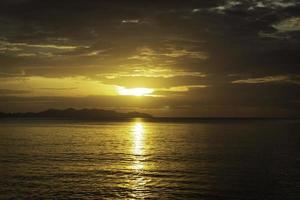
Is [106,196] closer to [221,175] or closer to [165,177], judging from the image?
[165,177]

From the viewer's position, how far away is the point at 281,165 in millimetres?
60750

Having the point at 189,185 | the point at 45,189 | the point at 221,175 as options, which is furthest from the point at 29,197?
the point at 221,175

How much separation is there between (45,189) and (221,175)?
21569 millimetres

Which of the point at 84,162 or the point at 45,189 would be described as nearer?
the point at 45,189

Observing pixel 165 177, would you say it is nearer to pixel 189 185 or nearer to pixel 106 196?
pixel 189 185

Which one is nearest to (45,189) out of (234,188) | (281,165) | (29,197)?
(29,197)

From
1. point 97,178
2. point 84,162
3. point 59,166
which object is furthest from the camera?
point 84,162

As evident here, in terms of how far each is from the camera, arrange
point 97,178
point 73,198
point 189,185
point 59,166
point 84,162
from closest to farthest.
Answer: point 73,198 → point 189,185 → point 97,178 → point 59,166 → point 84,162

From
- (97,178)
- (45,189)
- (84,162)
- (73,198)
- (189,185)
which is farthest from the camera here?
(84,162)

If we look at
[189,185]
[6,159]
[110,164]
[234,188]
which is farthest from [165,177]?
[6,159]

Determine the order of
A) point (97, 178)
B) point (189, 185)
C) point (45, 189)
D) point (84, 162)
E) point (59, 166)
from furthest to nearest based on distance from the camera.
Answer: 1. point (84, 162)
2. point (59, 166)
3. point (97, 178)
4. point (189, 185)
5. point (45, 189)

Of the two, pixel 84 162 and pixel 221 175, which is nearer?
pixel 221 175

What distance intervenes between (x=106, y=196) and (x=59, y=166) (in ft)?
71.6

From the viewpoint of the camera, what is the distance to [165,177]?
49.9 m
